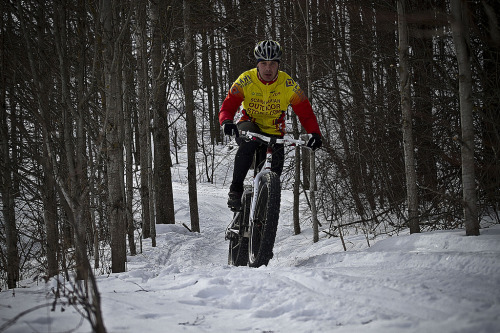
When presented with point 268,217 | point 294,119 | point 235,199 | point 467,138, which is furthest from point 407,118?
point 294,119

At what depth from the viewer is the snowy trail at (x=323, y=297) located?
90.1 inches

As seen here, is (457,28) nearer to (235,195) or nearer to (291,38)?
(235,195)

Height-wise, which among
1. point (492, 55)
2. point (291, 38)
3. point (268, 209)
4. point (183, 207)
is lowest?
point (183, 207)

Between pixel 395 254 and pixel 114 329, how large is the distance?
103 inches

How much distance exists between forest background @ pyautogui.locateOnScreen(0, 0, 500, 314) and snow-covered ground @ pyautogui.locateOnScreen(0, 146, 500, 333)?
46cm

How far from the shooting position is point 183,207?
1570 centimetres

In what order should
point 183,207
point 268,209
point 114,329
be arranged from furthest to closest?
1. point 183,207
2. point 268,209
3. point 114,329

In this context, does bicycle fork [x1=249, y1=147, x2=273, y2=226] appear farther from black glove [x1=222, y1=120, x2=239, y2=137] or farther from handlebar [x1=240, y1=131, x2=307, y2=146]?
black glove [x1=222, y1=120, x2=239, y2=137]

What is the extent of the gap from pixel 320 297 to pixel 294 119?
756cm

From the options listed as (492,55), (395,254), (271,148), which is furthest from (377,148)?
(395,254)

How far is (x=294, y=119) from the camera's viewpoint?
10.1 metres

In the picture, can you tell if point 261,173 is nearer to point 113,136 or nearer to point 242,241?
point 242,241

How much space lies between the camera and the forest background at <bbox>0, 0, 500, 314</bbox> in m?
4.93

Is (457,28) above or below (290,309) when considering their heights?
above
